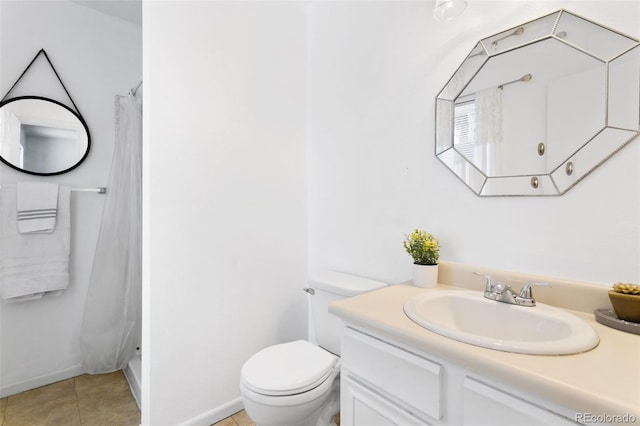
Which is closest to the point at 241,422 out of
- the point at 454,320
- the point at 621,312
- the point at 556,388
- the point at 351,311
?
the point at 351,311

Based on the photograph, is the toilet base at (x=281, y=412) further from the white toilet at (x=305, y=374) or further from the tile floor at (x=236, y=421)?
the tile floor at (x=236, y=421)

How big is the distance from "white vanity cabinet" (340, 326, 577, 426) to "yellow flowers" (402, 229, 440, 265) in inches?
18.5

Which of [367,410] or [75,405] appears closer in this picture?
[367,410]

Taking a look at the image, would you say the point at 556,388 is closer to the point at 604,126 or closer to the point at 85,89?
the point at 604,126

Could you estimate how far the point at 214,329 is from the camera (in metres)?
1.59

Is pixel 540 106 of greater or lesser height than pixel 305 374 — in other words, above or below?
above

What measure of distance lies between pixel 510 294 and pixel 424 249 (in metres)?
0.35

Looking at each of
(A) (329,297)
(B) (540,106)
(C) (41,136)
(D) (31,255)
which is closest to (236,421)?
(A) (329,297)

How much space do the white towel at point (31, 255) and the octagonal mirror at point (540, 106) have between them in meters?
2.42

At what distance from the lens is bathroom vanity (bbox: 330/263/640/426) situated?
1.84ft

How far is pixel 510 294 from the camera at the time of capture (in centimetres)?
99

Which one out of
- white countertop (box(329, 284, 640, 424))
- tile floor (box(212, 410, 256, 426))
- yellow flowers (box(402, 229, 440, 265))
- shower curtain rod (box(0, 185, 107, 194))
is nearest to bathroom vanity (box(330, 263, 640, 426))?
white countertop (box(329, 284, 640, 424))

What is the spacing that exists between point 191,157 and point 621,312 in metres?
1.77

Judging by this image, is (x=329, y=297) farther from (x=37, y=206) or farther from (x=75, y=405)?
(x=37, y=206)
